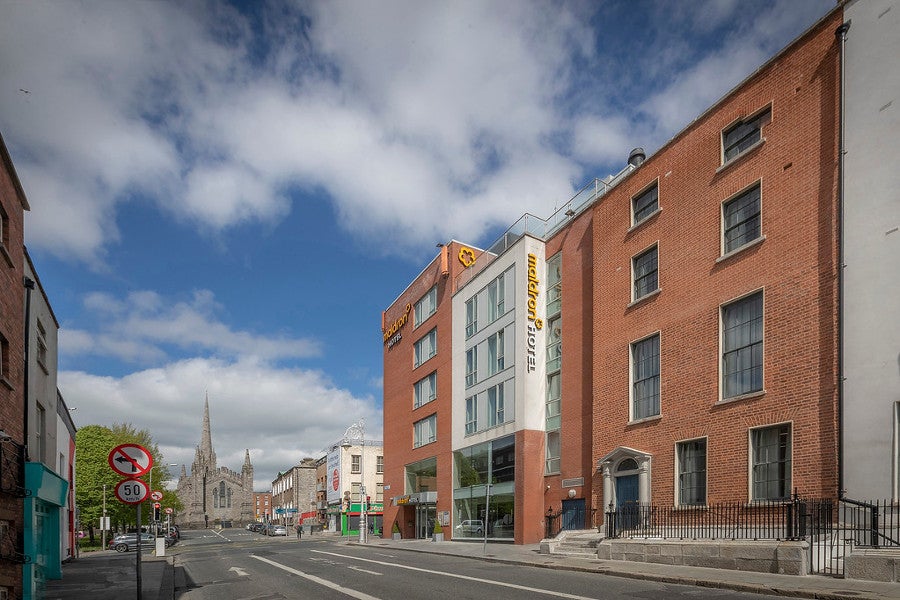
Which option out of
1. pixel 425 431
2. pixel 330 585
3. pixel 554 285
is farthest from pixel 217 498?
pixel 330 585

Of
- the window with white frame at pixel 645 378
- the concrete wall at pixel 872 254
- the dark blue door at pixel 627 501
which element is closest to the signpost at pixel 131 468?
the concrete wall at pixel 872 254

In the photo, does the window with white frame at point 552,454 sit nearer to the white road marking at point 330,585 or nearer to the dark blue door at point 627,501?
the dark blue door at point 627,501

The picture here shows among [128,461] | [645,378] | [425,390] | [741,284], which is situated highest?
[741,284]

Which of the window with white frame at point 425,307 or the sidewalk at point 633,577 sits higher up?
the window with white frame at point 425,307

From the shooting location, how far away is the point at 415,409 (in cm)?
4506

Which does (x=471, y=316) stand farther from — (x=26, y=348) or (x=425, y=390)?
(x=26, y=348)

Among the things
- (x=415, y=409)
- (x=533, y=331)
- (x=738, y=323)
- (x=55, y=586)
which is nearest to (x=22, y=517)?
(x=55, y=586)

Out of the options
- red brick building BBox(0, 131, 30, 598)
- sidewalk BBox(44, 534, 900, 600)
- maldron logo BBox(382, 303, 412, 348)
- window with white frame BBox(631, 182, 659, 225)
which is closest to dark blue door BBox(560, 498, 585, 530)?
sidewalk BBox(44, 534, 900, 600)

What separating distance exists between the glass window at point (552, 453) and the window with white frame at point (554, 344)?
2924 millimetres

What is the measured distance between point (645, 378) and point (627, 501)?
13.3 feet

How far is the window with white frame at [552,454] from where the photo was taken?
30.0m

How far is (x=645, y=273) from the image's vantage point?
2364cm

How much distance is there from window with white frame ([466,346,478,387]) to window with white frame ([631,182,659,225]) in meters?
14.6

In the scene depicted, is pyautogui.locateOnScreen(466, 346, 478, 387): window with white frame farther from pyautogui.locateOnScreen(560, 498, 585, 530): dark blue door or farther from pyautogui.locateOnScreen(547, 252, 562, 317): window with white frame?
pyautogui.locateOnScreen(560, 498, 585, 530): dark blue door
